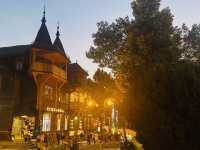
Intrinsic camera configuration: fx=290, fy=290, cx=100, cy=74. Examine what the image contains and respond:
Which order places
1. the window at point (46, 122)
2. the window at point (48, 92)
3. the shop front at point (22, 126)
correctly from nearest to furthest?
1. the shop front at point (22, 126)
2. the window at point (46, 122)
3. the window at point (48, 92)

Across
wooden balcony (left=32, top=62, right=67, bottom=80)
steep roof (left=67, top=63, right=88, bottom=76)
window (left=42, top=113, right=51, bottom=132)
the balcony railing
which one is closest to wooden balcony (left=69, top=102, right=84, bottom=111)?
the balcony railing

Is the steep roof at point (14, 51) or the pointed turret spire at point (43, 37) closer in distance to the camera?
the steep roof at point (14, 51)

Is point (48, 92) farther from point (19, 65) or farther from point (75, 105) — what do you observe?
point (75, 105)

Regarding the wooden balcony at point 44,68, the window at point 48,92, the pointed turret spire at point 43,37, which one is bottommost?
the window at point 48,92

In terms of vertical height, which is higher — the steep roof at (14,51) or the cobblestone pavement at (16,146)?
the steep roof at (14,51)

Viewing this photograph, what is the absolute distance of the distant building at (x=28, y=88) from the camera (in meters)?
32.1

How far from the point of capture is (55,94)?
1465 inches

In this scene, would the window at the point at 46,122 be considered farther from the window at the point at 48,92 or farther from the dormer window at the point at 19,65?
the dormer window at the point at 19,65

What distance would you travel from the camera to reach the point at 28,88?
33.1 m

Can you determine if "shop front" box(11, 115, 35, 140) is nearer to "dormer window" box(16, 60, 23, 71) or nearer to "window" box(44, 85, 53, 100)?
"window" box(44, 85, 53, 100)

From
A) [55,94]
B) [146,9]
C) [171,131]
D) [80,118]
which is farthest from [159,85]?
[80,118]

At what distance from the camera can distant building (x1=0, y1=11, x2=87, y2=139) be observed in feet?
105

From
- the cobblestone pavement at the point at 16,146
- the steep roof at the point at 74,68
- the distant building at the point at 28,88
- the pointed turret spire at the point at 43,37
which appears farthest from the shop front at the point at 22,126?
the steep roof at the point at 74,68

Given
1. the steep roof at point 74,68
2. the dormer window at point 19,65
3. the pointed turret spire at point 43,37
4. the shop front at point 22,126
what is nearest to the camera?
the shop front at point 22,126
